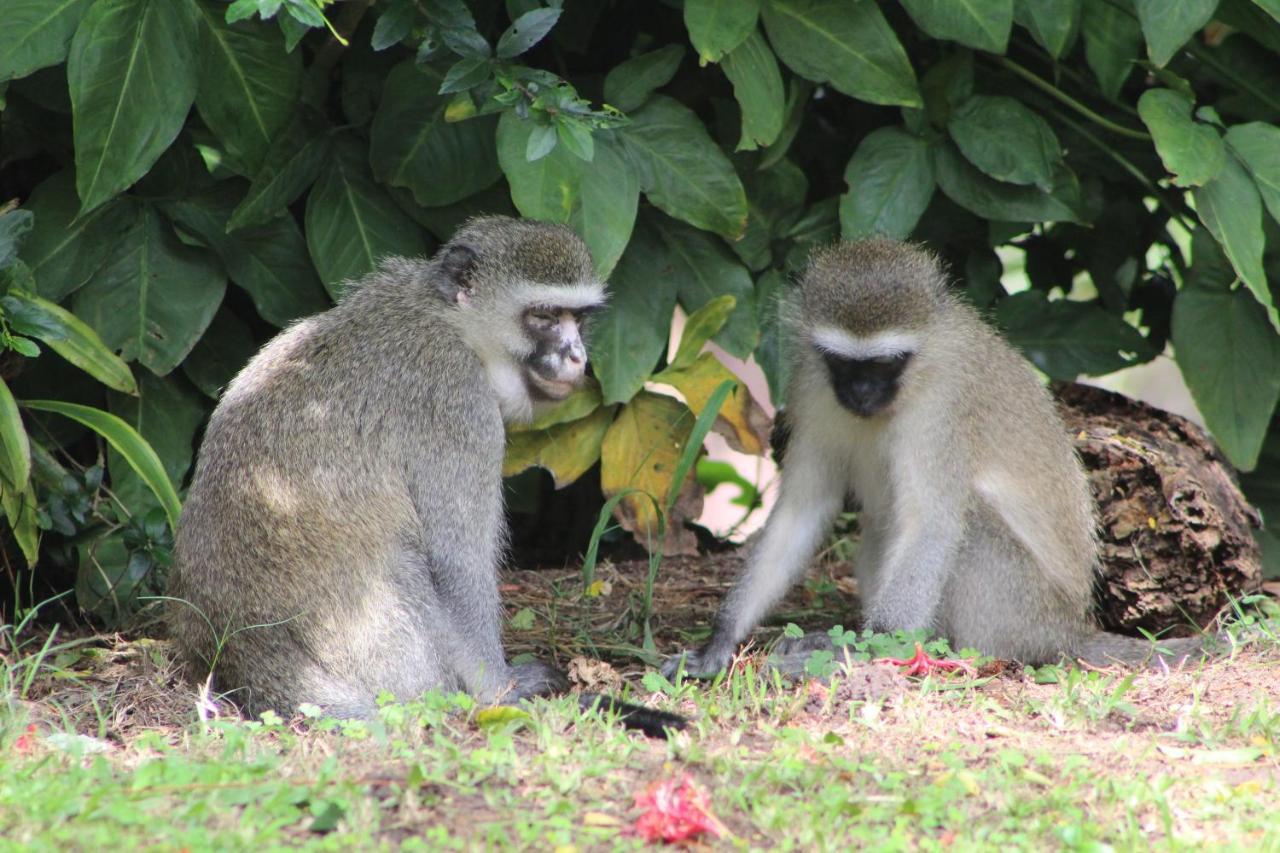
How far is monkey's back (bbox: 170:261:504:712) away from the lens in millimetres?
4727

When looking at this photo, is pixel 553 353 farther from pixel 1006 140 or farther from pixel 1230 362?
pixel 1230 362

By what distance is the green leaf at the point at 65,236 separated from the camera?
5766 mm

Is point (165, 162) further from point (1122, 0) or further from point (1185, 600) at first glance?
point (1185, 600)

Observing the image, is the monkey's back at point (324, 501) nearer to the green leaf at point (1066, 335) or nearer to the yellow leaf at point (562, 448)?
the yellow leaf at point (562, 448)

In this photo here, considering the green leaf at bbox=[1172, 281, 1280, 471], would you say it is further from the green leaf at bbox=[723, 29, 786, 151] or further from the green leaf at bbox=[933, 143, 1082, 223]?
the green leaf at bbox=[723, 29, 786, 151]

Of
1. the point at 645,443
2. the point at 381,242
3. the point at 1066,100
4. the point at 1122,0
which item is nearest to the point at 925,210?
the point at 1066,100

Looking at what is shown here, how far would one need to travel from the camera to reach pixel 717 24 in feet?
18.6

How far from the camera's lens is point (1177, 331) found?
648 centimetres

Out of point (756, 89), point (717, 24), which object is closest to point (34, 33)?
point (717, 24)

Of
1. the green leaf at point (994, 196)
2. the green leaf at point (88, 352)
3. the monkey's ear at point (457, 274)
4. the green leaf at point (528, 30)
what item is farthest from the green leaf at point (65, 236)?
the green leaf at point (994, 196)

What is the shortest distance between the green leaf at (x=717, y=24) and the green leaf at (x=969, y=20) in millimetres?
736

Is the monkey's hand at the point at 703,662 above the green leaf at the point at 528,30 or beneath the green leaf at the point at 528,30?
beneath

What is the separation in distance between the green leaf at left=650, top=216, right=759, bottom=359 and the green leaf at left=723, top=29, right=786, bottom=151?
0.63 metres

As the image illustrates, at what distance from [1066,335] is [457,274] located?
3.18 m
